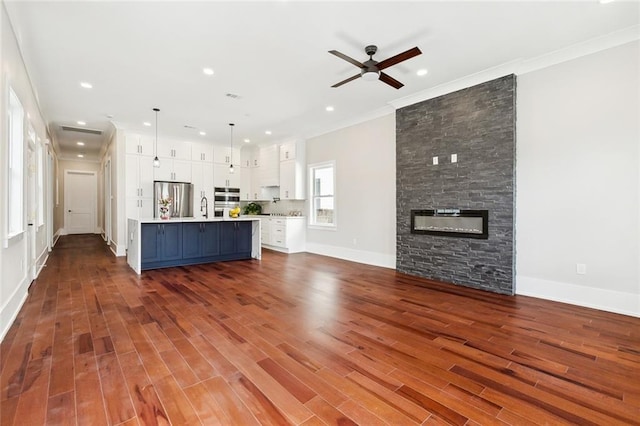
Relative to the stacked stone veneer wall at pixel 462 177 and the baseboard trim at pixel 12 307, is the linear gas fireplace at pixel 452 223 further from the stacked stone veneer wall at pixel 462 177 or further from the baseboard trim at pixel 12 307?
the baseboard trim at pixel 12 307

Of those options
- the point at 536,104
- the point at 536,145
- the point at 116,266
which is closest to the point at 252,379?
the point at 536,145

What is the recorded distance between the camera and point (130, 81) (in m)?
4.21

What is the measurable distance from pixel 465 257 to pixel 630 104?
2459 mm

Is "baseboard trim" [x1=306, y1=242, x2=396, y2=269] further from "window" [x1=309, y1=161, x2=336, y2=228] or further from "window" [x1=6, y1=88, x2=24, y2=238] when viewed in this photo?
"window" [x1=6, y1=88, x2=24, y2=238]

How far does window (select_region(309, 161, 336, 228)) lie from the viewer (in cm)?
688

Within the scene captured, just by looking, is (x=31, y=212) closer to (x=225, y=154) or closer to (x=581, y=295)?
(x=225, y=154)

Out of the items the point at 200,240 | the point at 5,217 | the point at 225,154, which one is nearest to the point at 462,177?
the point at 200,240

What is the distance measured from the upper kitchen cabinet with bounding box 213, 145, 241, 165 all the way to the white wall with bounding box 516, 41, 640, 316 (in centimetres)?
709

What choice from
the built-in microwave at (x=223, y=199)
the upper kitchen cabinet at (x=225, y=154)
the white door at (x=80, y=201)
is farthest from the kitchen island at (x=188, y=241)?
the white door at (x=80, y=201)

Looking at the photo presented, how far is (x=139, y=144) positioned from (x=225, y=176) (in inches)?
88.7

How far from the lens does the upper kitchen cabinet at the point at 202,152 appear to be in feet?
26.3

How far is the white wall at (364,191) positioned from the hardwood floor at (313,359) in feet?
6.16

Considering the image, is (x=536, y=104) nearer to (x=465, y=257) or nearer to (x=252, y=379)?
(x=465, y=257)

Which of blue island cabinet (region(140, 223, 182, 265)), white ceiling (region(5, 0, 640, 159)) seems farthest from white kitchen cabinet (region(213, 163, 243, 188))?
white ceiling (region(5, 0, 640, 159))
